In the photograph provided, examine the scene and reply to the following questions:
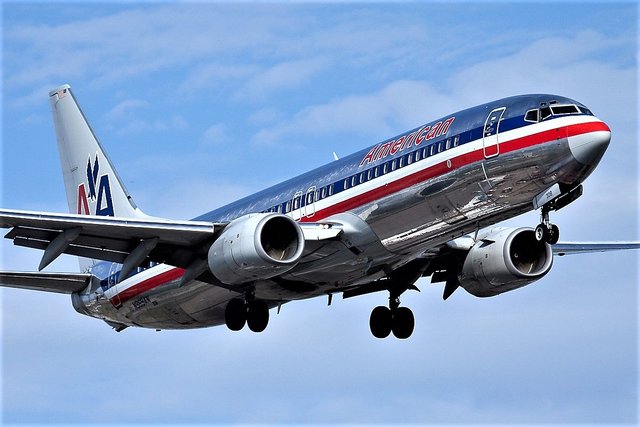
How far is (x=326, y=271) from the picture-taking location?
3962 centimetres

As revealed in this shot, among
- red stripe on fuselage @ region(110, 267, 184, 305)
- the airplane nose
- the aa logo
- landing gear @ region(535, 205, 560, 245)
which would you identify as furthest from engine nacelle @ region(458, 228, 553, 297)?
the aa logo

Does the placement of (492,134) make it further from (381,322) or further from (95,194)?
(95,194)

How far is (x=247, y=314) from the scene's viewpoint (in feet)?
134

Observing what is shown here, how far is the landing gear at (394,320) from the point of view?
44656 millimetres

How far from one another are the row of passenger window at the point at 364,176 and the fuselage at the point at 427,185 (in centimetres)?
4

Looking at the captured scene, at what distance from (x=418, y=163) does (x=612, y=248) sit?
13.3 metres

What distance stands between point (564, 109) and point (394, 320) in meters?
12.0

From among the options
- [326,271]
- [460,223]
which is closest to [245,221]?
[326,271]

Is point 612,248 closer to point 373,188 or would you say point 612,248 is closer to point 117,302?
point 373,188

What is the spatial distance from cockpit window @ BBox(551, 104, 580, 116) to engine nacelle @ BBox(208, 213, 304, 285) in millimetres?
7841

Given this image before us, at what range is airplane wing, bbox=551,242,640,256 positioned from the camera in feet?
154

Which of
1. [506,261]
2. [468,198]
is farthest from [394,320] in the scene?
[468,198]

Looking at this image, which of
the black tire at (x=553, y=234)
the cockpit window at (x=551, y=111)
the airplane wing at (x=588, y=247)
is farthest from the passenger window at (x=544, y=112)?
the airplane wing at (x=588, y=247)

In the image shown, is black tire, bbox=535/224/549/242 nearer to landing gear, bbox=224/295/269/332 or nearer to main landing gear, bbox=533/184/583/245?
main landing gear, bbox=533/184/583/245
